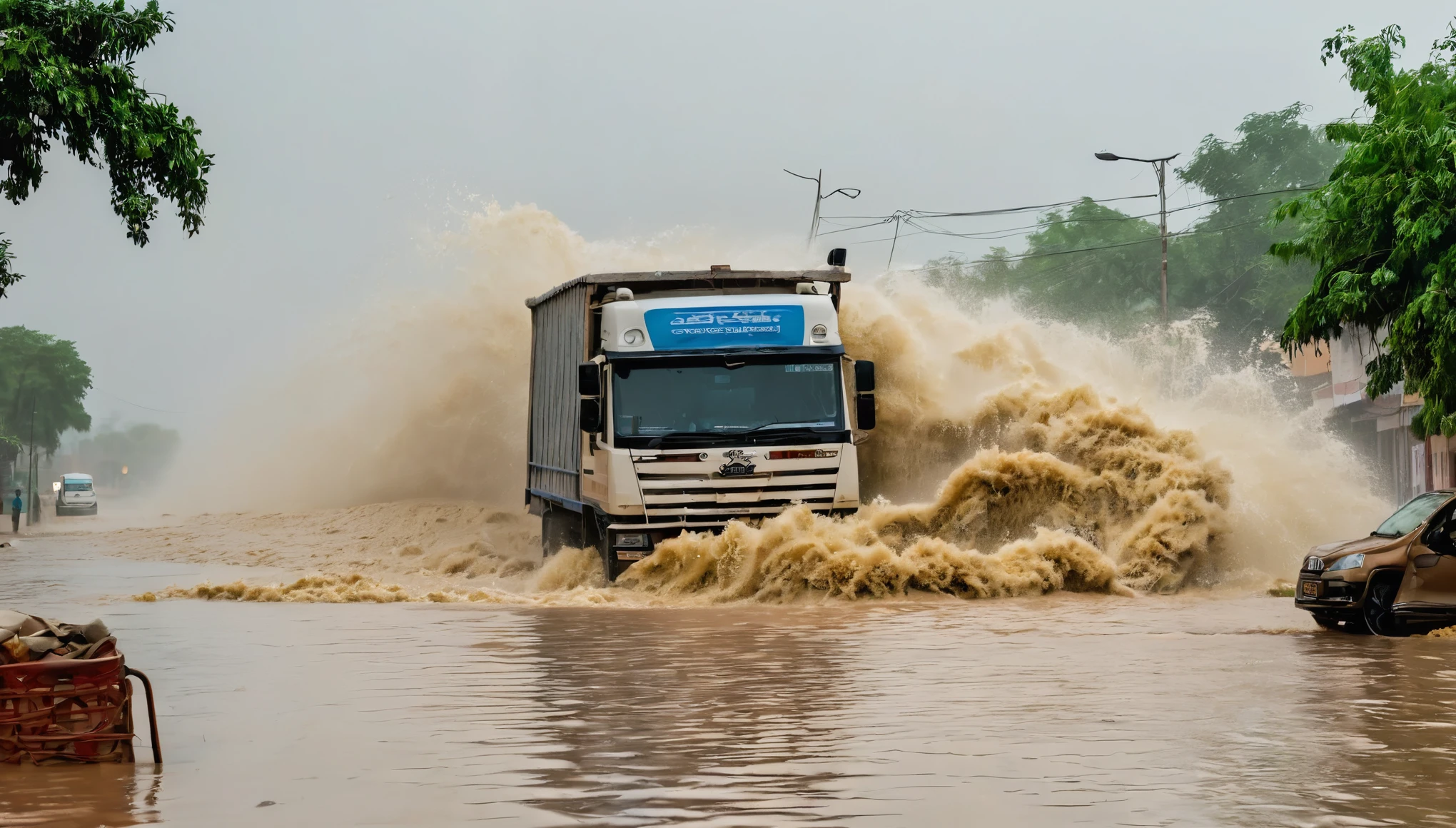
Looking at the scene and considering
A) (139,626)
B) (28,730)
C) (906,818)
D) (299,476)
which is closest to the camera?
(906,818)

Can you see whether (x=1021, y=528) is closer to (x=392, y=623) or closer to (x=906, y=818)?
(x=392, y=623)

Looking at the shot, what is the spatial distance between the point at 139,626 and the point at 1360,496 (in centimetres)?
1517

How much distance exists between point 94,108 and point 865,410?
26.8 ft

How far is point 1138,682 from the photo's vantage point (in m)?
10.3

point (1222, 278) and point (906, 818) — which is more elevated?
point (1222, 278)

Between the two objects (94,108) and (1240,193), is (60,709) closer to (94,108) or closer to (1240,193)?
(94,108)

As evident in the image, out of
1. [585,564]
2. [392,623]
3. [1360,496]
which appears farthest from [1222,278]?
[392,623]

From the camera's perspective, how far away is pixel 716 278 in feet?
60.8

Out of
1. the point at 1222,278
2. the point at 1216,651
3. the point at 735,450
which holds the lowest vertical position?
the point at 1216,651

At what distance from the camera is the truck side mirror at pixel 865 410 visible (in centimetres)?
1706

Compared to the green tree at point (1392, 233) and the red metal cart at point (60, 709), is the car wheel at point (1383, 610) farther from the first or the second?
the red metal cart at point (60, 709)

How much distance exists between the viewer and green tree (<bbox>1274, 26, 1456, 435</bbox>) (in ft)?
54.3

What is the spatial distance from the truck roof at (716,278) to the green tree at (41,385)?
72.6 meters

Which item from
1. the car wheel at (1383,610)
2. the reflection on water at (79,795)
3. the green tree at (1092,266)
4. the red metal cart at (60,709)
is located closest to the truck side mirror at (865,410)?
the car wheel at (1383,610)
